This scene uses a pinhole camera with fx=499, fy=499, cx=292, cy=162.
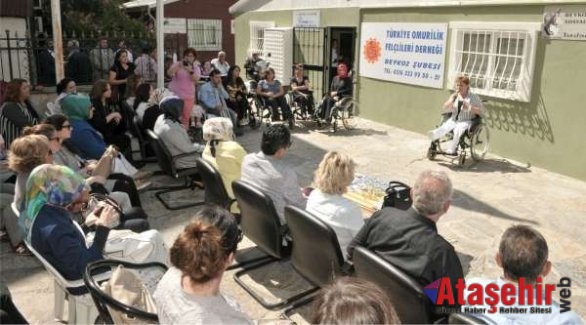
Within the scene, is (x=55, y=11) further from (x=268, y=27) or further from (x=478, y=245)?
(x=268, y=27)

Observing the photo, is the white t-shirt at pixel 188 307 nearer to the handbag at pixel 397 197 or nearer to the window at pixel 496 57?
the handbag at pixel 397 197

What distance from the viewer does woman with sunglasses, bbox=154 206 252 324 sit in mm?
1802

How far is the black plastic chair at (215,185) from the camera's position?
376 cm

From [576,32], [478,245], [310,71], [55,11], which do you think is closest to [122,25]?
[310,71]

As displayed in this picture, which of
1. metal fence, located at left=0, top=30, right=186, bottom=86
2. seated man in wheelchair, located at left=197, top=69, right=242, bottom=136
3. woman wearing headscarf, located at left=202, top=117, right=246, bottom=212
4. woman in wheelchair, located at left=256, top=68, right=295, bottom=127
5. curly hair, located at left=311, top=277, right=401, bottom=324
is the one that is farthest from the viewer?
woman in wheelchair, located at left=256, top=68, right=295, bottom=127

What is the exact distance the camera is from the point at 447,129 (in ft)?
22.4

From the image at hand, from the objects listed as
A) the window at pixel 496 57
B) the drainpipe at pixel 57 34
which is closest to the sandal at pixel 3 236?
the drainpipe at pixel 57 34

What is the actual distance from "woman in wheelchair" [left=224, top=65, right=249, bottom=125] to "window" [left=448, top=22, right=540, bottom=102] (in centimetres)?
360

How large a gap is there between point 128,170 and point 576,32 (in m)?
5.56

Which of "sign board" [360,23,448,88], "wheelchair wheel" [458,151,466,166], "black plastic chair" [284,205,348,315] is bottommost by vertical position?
"wheelchair wheel" [458,151,466,166]

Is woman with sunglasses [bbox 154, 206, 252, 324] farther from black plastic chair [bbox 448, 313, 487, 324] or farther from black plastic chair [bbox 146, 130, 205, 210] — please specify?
black plastic chair [bbox 146, 130, 205, 210]

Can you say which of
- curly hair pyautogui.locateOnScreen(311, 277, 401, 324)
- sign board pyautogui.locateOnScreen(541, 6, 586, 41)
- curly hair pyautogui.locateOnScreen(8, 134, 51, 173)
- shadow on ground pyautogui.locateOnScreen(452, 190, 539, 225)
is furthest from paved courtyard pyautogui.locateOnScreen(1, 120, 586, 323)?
curly hair pyautogui.locateOnScreen(311, 277, 401, 324)

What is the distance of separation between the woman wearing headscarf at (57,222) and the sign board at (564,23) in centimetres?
612

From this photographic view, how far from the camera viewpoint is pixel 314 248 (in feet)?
9.20
